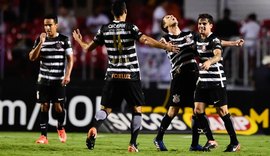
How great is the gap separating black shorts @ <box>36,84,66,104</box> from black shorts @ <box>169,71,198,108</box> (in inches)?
106

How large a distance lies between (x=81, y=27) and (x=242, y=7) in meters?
5.02

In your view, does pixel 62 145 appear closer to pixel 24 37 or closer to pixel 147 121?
pixel 147 121

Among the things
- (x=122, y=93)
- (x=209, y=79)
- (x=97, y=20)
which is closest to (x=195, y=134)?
(x=209, y=79)

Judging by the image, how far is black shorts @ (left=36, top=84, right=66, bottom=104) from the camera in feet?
57.0

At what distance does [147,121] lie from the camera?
2141cm

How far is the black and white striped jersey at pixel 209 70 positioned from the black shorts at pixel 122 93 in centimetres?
113

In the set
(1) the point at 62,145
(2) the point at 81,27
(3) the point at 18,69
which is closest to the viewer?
(1) the point at 62,145

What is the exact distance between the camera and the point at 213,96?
605 inches

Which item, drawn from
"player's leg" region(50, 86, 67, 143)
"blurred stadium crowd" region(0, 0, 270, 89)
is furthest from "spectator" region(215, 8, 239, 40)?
"player's leg" region(50, 86, 67, 143)

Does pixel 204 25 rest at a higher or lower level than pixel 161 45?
higher

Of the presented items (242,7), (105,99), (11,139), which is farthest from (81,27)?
(105,99)

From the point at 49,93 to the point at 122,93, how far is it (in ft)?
9.33

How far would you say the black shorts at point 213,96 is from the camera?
50.4 feet

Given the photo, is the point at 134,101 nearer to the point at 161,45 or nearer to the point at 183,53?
the point at 161,45
